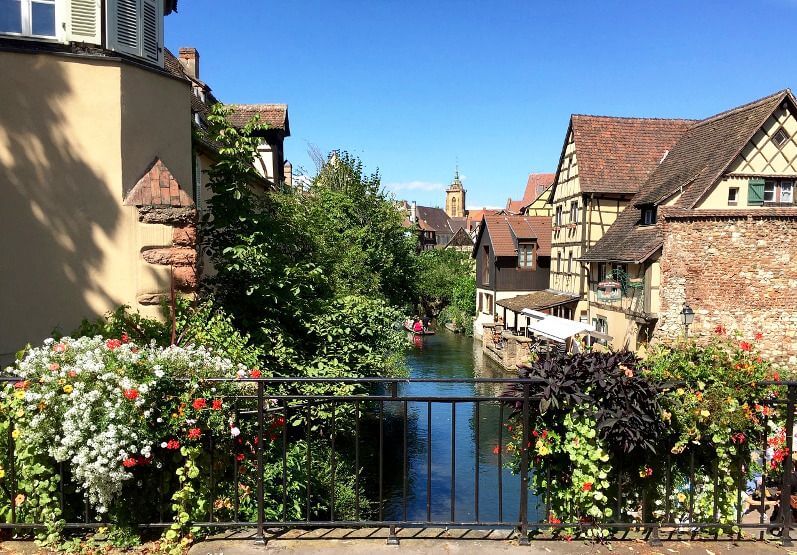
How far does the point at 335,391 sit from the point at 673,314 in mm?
15298

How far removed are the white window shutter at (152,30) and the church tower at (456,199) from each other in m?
119

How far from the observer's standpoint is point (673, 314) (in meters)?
20.8

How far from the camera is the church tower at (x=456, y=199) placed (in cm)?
12519

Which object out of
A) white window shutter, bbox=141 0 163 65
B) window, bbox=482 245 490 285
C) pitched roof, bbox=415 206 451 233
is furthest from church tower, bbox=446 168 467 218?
white window shutter, bbox=141 0 163 65

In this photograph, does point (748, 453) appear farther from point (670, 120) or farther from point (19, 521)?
point (670, 120)

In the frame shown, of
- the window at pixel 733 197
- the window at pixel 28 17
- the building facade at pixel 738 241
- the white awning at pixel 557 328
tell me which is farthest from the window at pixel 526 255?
the window at pixel 28 17

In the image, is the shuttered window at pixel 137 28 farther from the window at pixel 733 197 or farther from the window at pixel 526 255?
the window at pixel 526 255

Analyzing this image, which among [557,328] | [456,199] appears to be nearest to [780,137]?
[557,328]

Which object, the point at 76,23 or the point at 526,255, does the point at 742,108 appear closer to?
the point at 526,255

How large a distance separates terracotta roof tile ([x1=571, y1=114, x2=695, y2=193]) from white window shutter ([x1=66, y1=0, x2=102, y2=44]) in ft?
74.6

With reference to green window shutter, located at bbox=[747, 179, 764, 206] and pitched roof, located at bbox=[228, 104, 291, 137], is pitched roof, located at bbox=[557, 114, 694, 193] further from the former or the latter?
pitched roof, located at bbox=[228, 104, 291, 137]

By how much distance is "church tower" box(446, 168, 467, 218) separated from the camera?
125 meters

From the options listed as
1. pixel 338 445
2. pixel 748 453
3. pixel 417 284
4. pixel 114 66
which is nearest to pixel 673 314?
pixel 417 284

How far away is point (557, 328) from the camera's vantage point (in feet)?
82.7
